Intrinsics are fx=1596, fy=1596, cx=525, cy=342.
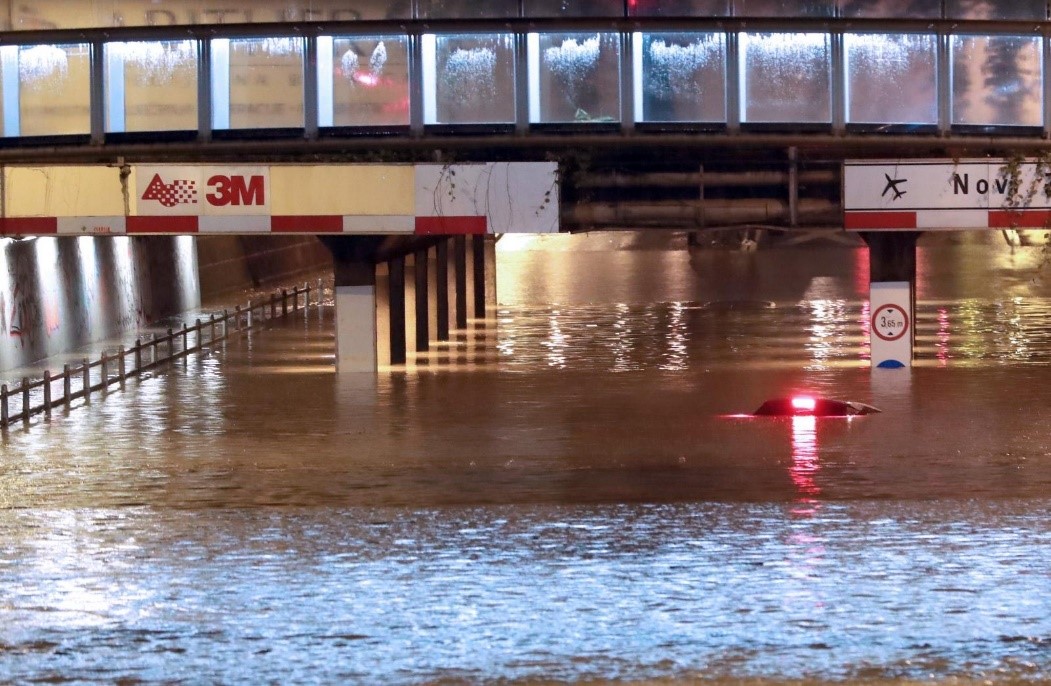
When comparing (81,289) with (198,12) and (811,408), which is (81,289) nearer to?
(198,12)

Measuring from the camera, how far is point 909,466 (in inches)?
674

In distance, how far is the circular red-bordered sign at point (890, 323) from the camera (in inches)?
1063

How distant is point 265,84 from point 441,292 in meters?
8.88

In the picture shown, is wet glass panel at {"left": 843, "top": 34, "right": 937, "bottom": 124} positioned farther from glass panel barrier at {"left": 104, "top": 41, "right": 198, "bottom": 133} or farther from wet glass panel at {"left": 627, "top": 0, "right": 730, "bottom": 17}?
glass panel barrier at {"left": 104, "top": 41, "right": 198, "bottom": 133}

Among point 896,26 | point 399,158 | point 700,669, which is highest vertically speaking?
point 896,26

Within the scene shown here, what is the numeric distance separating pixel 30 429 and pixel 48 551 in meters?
8.59

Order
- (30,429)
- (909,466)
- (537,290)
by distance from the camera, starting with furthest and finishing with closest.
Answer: (537,290) → (30,429) → (909,466)

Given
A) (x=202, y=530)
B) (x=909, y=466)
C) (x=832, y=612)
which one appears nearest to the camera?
(x=832, y=612)

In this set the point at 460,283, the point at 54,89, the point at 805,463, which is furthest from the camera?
the point at 460,283

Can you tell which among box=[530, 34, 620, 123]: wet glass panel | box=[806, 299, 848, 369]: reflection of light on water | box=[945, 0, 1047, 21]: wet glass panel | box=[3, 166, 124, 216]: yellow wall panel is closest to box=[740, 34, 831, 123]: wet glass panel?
box=[530, 34, 620, 123]: wet glass panel

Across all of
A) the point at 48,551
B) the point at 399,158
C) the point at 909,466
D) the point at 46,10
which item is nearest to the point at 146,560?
the point at 48,551

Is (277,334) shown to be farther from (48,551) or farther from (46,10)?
(48,551)

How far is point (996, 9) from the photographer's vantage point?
88.1ft

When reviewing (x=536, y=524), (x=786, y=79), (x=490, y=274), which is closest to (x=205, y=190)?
(x=786, y=79)
